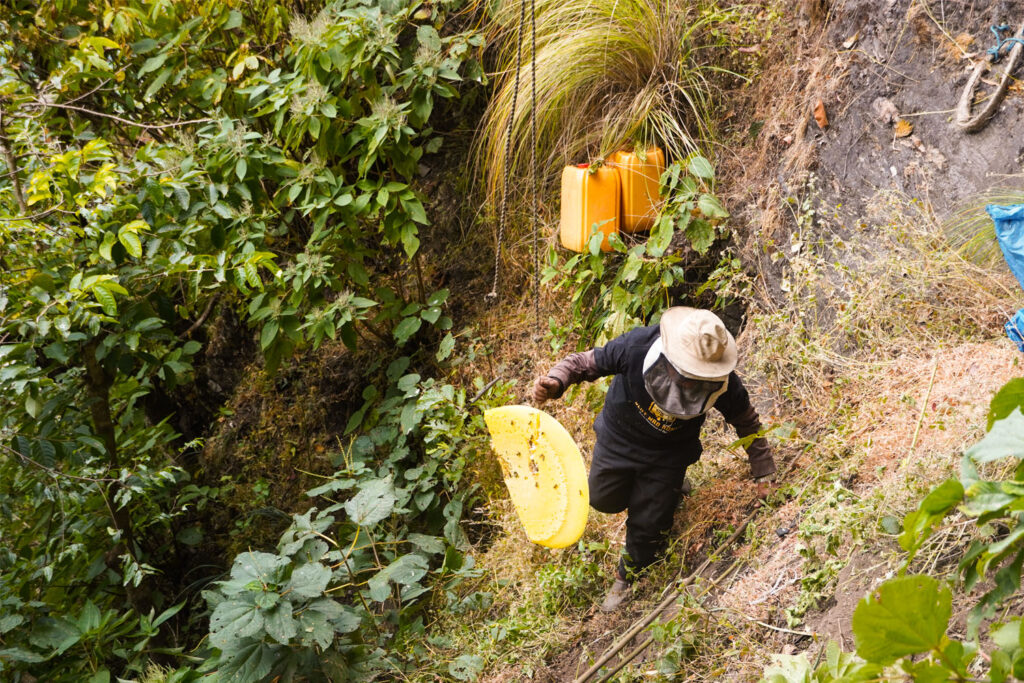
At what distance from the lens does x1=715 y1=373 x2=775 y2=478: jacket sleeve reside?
9.57 feet

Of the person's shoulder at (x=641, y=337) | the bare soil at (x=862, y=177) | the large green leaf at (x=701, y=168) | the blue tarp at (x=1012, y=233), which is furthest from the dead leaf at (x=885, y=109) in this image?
the person's shoulder at (x=641, y=337)

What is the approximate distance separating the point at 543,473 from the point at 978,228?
194 centimetres

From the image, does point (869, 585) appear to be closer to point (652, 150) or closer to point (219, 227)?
point (652, 150)

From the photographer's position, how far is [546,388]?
3006mm

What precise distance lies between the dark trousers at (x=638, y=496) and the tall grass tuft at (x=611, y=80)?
1.77m

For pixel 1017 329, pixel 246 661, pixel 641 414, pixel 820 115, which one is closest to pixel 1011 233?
pixel 1017 329

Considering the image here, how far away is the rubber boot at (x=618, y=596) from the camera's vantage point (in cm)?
331

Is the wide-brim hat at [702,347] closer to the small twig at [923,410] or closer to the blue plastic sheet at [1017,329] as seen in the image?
the small twig at [923,410]

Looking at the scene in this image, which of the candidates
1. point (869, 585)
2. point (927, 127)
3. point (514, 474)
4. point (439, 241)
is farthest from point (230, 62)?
point (869, 585)

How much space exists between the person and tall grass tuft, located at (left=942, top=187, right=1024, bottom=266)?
1069 millimetres

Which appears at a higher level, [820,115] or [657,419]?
[820,115]

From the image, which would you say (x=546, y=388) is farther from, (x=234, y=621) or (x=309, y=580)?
(x=234, y=621)

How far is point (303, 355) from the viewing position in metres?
5.65

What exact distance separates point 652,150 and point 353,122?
163cm
